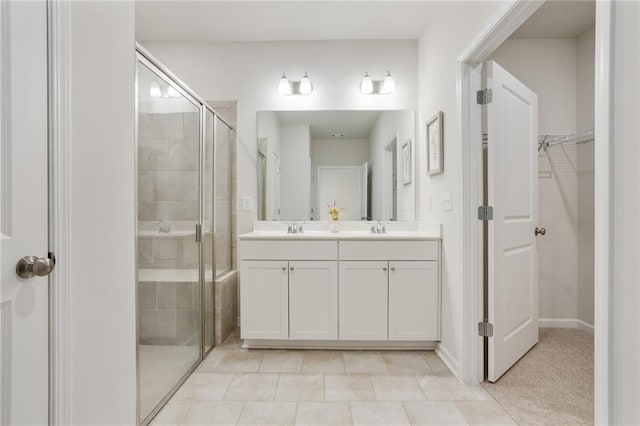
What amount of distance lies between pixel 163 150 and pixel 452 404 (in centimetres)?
209

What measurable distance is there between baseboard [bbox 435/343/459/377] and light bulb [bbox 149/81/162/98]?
238 cm

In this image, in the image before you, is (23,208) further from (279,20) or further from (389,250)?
(279,20)

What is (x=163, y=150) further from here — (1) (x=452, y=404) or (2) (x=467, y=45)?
(1) (x=452, y=404)

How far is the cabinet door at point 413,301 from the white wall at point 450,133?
0.08 m

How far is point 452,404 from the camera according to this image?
1.75m

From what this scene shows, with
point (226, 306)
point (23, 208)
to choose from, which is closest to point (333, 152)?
point (226, 306)

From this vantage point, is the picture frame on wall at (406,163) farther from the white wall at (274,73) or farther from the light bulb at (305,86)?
the light bulb at (305,86)

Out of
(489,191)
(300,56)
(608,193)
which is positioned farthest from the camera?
(300,56)

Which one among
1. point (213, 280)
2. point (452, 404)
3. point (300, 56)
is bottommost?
point (452, 404)

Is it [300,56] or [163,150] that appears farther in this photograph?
[300,56]

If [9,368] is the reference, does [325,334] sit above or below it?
below

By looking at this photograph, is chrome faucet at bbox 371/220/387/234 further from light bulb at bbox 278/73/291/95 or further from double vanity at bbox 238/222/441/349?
light bulb at bbox 278/73/291/95

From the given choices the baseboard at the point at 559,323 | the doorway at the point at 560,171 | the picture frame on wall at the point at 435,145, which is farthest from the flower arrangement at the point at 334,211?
the baseboard at the point at 559,323

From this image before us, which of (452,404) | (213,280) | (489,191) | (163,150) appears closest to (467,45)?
(489,191)
